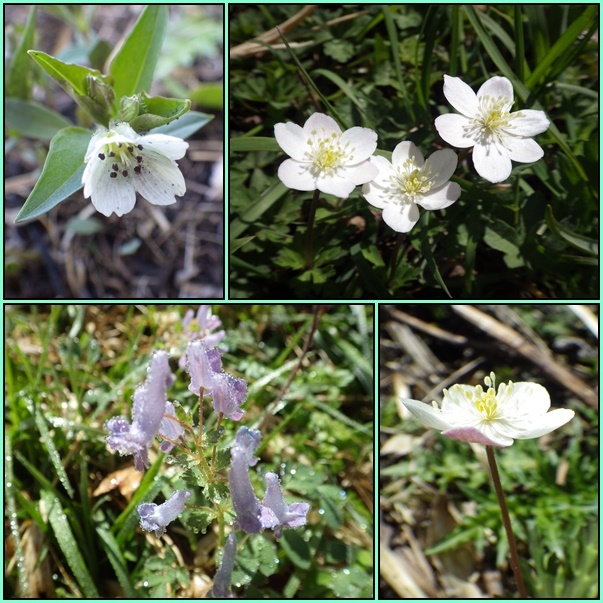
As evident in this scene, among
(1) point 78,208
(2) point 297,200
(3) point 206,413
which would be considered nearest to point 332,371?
(3) point 206,413

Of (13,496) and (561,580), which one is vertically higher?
(13,496)

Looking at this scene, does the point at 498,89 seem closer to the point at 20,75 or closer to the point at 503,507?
the point at 503,507

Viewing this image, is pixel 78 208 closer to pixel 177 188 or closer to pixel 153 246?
pixel 153 246

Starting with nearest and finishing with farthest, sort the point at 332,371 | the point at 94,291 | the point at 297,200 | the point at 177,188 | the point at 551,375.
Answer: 1. the point at 177,188
2. the point at 297,200
3. the point at 332,371
4. the point at 551,375
5. the point at 94,291

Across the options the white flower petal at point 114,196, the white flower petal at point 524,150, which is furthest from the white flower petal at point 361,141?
the white flower petal at point 114,196

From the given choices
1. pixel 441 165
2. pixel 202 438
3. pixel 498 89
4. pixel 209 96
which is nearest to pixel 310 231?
pixel 441 165

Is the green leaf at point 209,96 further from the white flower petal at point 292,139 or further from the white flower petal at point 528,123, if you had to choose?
the white flower petal at point 528,123
